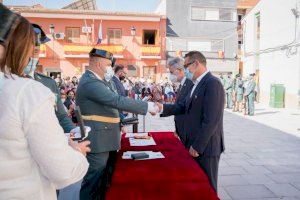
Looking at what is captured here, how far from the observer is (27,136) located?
1.15 metres

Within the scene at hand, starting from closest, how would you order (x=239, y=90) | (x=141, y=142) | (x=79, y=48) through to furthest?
(x=141, y=142) < (x=239, y=90) < (x=79, y=48)

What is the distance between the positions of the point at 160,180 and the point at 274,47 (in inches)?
664

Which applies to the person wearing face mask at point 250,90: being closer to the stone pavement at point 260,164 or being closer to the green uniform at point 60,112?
the stone pavement at point 260,164

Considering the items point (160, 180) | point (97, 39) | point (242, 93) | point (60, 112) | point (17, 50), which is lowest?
point (160, 180)

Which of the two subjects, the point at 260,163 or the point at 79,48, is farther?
the point at 79,48

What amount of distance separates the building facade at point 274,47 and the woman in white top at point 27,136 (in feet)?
45.1

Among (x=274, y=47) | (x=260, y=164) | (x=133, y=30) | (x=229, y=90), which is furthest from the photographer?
(x=133, y=30)

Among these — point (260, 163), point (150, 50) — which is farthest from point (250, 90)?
point (150, 50)

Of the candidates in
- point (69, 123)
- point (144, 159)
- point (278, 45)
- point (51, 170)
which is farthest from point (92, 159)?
point (278, 45)

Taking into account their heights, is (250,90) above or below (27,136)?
below

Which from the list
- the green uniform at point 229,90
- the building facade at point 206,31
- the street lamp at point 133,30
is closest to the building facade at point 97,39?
the street lamp at point 133,30

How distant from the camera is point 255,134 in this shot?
8438 millimetres

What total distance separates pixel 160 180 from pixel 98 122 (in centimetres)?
112

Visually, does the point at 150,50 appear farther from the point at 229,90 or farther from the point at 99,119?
the point at 99,119
